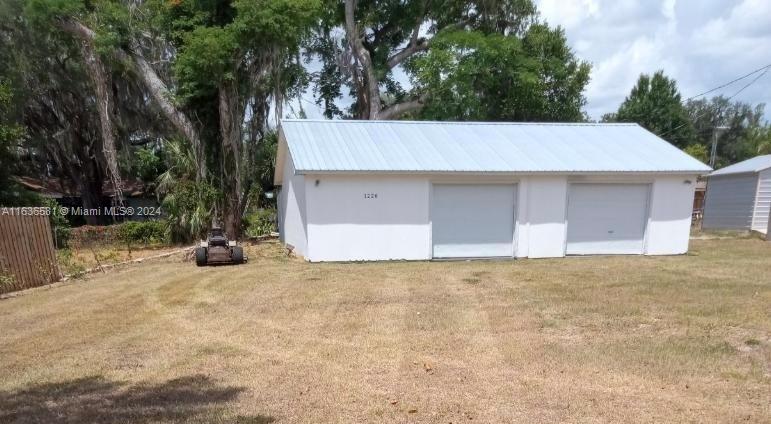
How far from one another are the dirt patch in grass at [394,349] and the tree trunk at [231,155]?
7053 millimetres

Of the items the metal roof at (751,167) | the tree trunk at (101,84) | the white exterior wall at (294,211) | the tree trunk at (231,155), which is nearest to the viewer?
the white exterior wall at (294,211)

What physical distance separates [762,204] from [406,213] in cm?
1572

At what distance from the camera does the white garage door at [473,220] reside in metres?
12.6

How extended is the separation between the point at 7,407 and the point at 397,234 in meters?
9.11

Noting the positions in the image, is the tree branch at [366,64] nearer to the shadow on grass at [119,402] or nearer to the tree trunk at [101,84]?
the tree trunk at [101,84]

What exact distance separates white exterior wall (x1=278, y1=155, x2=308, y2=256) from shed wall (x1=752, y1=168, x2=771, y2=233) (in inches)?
708

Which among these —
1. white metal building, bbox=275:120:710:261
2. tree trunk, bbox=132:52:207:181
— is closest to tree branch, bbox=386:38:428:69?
tree trunk, bbox=132:52:207:181

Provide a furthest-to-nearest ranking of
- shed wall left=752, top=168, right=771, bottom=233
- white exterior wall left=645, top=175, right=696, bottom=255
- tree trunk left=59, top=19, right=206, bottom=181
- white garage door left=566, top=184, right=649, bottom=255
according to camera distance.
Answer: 1. shed wall left=752, top=168, right=771, bottom=233
2. tree trunk left=59, top=19, right=206, bottom=181
3. white exterior wall left=645, top=175, right=696, bottom=255
4. white garage door left=566, top=184, right=649, bottom=255

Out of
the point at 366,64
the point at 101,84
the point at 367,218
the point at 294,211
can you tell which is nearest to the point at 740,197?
the point at 367,218

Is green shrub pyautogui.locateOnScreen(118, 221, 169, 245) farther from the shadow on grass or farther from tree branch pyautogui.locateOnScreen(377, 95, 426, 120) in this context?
the shadow on grass

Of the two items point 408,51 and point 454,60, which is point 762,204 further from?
point 408,51

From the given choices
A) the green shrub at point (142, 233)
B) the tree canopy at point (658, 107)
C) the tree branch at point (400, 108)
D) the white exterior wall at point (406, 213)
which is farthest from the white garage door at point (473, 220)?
the tree canopy at point (658, 107)

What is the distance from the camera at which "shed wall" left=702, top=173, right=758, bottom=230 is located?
1862cm

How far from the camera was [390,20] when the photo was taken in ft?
83.5
